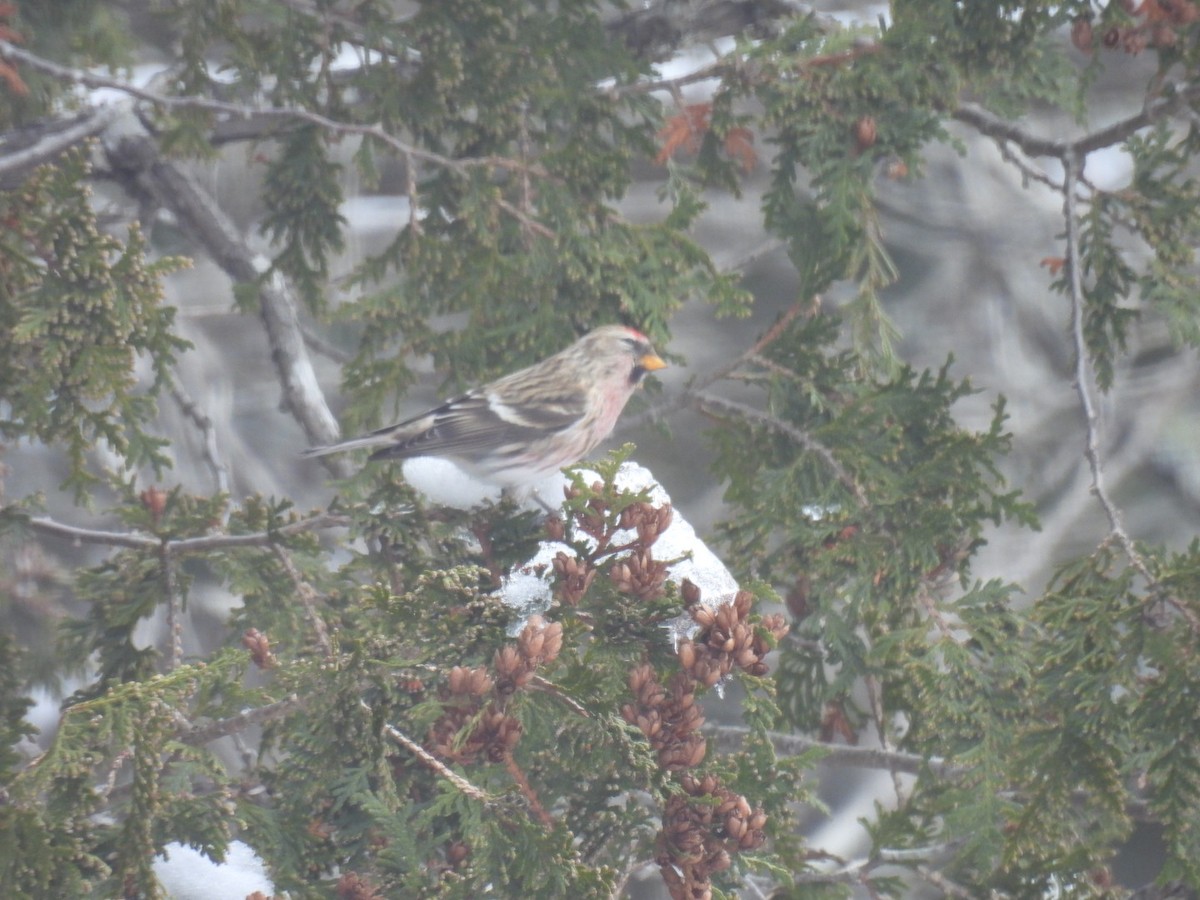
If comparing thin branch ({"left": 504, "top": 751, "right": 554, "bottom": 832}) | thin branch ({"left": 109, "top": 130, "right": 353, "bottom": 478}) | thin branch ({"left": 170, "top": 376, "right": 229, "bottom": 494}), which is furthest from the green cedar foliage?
thin branch ({"left": 170, "top": 376, "right": 229, "bottom": 494})

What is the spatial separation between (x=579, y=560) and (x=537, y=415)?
43.3 inches

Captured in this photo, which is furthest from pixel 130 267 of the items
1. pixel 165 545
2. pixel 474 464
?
pixel 474 464

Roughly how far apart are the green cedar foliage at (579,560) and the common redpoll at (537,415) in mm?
96

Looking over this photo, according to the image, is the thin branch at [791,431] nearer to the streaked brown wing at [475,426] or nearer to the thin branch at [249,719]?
the streaked brown wing at [475,426]

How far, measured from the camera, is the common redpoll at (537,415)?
7.61 ft

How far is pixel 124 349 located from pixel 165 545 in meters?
0.31

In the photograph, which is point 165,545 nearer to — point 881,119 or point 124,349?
point 124,349

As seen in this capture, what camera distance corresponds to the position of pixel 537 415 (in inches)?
102

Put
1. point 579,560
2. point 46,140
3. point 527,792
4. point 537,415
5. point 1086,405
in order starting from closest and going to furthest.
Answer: point 527,792 → point 579,560 → point 1086,405 → point 46,140 → point 537,415

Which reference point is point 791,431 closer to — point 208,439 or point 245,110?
point 245,110

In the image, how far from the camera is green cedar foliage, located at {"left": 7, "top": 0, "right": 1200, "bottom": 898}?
139 cm

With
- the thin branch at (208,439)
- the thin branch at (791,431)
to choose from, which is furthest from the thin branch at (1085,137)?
the thin branch at (208,439)

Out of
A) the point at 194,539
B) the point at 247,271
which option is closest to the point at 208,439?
the point at 247,271

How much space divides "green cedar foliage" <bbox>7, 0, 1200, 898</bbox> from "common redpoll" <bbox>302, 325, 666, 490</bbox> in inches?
3.8
